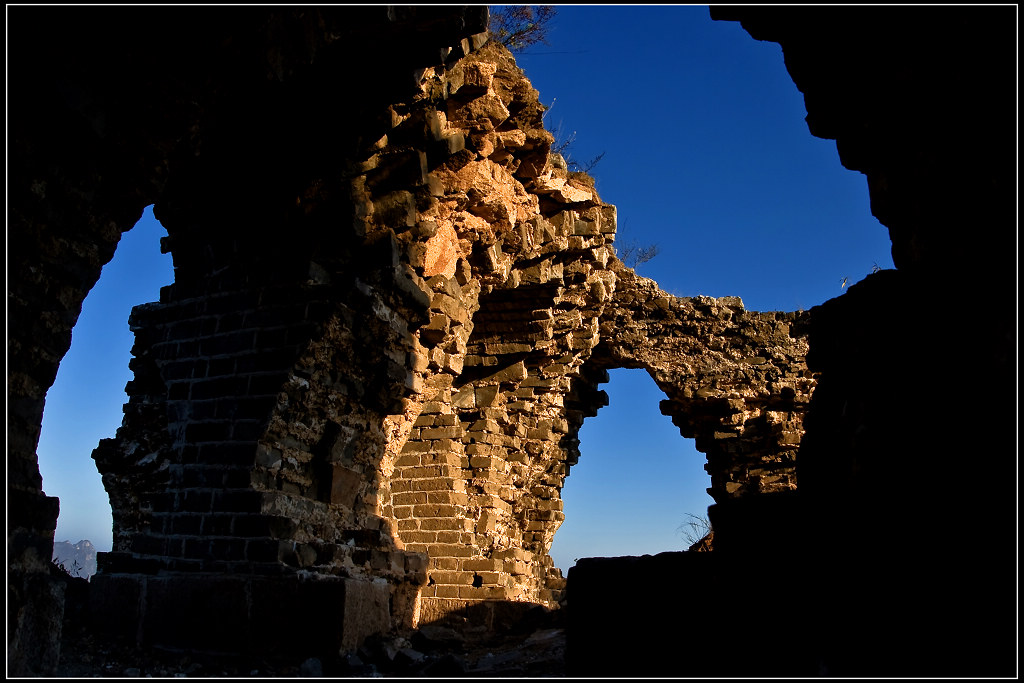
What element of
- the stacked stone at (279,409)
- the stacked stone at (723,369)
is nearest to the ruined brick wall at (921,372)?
the stacked stone at (279,409)

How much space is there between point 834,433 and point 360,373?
3879mm

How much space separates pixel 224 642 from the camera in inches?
192

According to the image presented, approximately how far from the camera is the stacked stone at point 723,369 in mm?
13062

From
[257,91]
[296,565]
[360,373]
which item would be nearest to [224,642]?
[296,565]

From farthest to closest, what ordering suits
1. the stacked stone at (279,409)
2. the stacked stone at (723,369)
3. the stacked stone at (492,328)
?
the stacked stone at (723,369), the stacked stone at (492,328), the stacked stone at (279,409)

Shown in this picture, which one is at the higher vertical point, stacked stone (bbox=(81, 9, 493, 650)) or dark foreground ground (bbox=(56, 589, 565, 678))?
stacked stone (bbox=(81, 9, 493, 650))

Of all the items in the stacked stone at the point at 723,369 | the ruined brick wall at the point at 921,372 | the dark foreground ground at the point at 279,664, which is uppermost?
the stacked stone at the point at 723,369

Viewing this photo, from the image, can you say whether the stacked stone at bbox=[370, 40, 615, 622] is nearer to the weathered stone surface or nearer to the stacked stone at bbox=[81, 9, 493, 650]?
the weathered stone surface

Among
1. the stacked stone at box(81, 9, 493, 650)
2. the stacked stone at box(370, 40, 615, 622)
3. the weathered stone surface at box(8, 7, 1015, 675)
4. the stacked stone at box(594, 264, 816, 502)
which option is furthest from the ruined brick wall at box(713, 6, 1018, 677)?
the stacked stone at box(594, 264, 816, 502)

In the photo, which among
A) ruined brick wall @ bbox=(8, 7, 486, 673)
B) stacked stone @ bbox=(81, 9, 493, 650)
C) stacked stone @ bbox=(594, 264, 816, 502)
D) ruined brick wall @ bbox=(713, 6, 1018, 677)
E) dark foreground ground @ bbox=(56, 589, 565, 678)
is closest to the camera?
ruined brick wall @ bbox=(713, 6, 1018, 677)

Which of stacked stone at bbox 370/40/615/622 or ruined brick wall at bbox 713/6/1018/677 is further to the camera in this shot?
stacked stone at bbox 370/40/615/622

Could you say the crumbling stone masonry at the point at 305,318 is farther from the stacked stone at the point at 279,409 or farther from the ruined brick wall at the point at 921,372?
the ruined brick wall at the point at 921,372

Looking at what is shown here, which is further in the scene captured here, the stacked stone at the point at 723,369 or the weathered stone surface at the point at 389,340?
the stacked stone at the point at 723,369

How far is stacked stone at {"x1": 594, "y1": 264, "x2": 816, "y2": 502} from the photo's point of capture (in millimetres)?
13062
